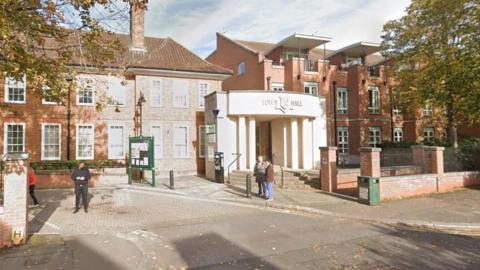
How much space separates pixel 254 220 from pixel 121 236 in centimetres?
365

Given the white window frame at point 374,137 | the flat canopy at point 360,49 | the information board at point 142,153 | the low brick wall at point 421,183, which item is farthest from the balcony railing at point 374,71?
the information board at point 142,153

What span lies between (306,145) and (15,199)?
51.8ft

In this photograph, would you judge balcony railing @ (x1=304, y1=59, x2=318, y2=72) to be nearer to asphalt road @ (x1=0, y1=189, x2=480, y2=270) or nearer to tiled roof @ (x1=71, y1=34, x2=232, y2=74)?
tiled roof @ (x1=71, y1=34, x2=232, y2=74)

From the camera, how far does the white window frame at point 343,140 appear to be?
28219 millimetres

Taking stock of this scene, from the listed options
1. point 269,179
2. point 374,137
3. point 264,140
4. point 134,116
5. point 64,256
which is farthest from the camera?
point 374,137

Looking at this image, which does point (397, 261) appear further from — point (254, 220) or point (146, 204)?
point (146, 204)

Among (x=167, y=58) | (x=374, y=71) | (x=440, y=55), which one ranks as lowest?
(x=440, y=55)

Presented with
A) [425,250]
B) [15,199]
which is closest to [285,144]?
[425,250]

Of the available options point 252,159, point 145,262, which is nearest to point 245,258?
point 145,262

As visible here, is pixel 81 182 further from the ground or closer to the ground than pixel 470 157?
closer to the ground

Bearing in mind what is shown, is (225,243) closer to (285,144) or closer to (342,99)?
(285,144)

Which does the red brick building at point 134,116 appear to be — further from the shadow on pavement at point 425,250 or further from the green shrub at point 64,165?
the shadow on pavement at point 425,250

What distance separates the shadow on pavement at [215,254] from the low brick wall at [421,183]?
8331mm

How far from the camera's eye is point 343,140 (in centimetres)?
2845
